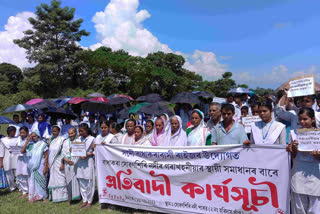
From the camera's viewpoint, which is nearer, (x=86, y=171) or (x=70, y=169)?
(x=86, y=171)

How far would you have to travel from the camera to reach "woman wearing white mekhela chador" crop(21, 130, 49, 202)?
5508 millimetres

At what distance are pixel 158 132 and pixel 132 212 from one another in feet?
5.06

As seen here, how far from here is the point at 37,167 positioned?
5527 mm

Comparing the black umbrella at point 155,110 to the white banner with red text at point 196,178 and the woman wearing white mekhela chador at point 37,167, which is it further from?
the woman wearing white mekhela chador at point 37,167

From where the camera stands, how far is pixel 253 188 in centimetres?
368

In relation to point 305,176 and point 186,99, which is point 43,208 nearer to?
point 305,176

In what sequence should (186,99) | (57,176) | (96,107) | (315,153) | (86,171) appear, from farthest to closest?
(96,107)
(186,99)
(57,176)
(86,171)
(315,153)

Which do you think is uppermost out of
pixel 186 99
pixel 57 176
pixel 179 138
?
pixel 186 99

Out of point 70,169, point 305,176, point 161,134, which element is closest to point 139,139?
point 161,134

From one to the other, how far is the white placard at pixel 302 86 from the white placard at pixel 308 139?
128 centimetres

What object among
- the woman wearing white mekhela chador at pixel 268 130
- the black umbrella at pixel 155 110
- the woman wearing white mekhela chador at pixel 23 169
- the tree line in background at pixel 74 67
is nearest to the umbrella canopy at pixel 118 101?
the black umbrella at pixel 155 110

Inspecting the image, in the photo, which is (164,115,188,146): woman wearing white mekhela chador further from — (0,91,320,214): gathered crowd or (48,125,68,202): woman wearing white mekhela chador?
(48,125,68,202): woman wearing white mekhela chador

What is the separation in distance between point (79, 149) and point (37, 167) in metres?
1.44

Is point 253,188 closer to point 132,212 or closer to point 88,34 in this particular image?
point 132,212
